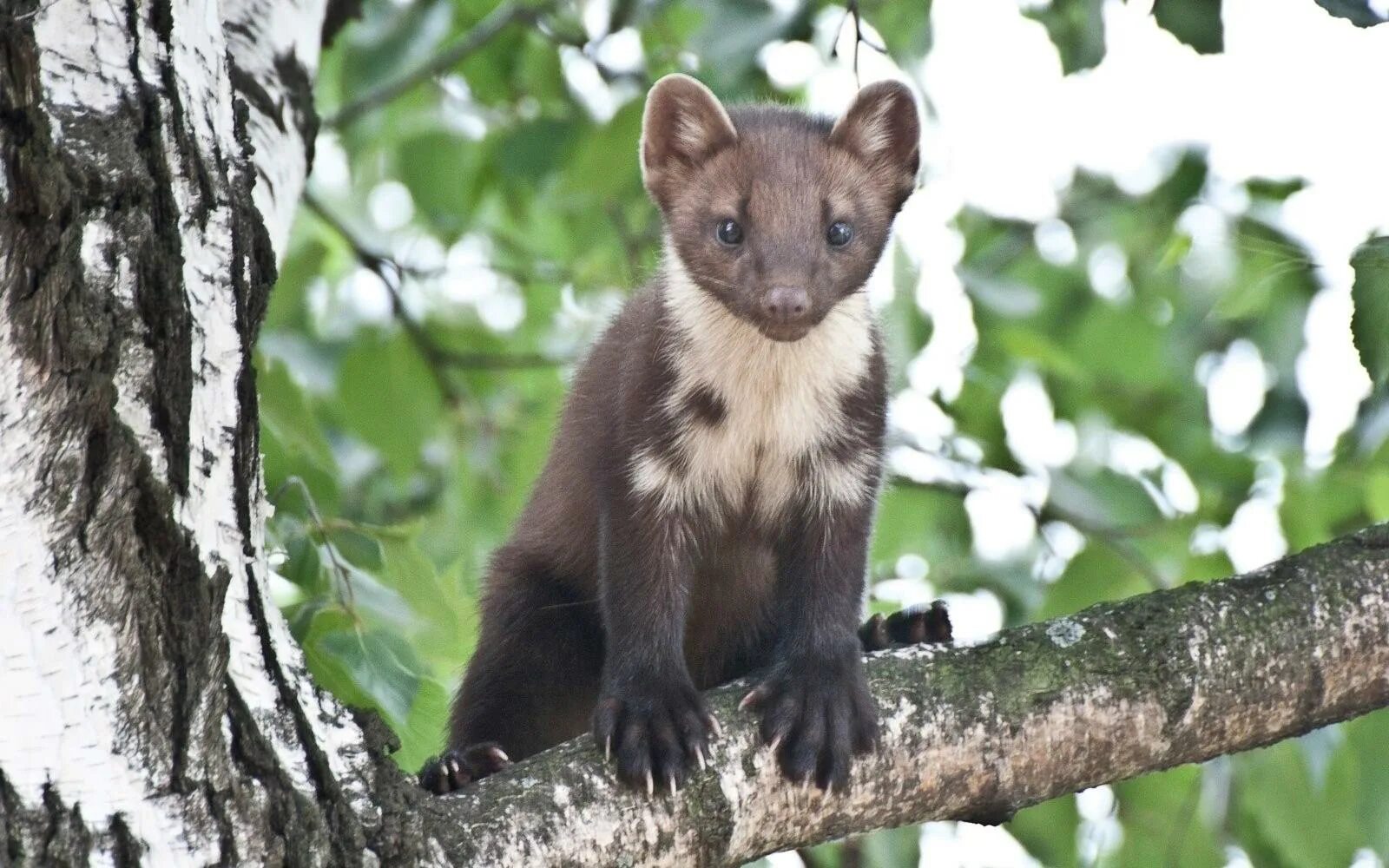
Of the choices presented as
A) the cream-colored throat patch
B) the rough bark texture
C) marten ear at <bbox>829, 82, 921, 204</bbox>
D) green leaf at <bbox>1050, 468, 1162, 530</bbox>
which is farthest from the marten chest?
green leaf at <bbox>1050, 468, 1162, 530</bbox>

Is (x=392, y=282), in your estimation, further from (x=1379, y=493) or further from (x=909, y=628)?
(x=1379, y=493)

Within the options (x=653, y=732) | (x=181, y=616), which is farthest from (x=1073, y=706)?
(x=181, y=616)

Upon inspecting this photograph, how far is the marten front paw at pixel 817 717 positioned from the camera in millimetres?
3594

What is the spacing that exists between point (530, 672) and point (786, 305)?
1.36 metres

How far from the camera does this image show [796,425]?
4.84m

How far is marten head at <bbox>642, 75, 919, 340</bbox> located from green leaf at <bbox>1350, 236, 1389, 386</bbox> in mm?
1483

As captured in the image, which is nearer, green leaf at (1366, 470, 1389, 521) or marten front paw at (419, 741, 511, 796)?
marten front paw at (419, 741, 511, 796)

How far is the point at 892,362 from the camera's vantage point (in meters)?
5.05

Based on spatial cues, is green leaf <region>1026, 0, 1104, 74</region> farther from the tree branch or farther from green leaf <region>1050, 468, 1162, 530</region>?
the tree branch

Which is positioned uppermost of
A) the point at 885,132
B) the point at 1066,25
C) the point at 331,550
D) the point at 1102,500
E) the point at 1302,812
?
the point at 1066,25

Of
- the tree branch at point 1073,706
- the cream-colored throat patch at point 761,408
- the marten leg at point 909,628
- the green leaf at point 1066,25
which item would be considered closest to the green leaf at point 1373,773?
the tree branch at point 1073,706

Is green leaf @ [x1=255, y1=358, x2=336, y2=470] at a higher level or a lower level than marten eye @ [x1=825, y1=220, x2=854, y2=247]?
higher

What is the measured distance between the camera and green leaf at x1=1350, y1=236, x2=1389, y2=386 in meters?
3.54

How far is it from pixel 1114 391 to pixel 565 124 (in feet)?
10.0
